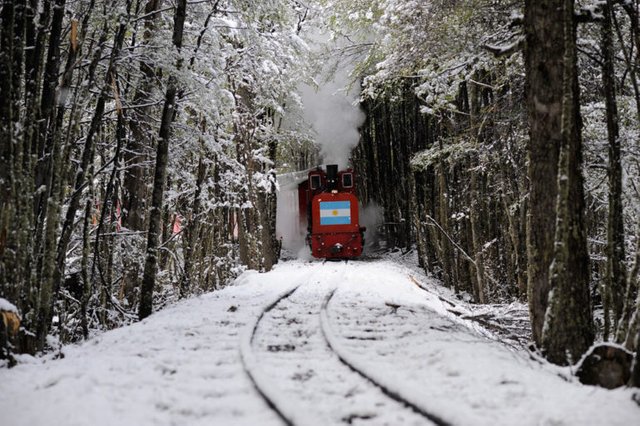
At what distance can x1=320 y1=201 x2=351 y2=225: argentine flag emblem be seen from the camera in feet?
53.6

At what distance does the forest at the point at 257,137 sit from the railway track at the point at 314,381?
1750 mm

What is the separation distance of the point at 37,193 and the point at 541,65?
4848 millimetres

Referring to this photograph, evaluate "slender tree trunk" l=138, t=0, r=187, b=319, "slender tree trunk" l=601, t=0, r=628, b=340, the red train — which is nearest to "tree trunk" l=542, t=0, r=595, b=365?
"slender tree trunk" l=601, t=0, r=628, b=340

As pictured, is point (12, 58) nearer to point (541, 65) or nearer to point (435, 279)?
point (541, 65)

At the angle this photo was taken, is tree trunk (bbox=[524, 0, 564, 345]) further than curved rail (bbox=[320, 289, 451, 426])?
Yes

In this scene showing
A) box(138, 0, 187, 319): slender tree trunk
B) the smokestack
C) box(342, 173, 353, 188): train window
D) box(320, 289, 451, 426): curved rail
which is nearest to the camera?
box(320, 289, 451, 426): curved rail

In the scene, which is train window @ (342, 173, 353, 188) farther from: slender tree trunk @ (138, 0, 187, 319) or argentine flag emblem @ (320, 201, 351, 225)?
slender tree trunk @ (138, 0, 187, 319)

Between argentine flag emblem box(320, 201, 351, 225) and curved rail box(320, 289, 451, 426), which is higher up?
argentine flag emblem box(320, 201, 351, 225)

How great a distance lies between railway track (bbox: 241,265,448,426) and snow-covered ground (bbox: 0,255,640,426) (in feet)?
0.04

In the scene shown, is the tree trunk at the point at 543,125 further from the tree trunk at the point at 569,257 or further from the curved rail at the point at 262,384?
the curved rail at the point at 262,384

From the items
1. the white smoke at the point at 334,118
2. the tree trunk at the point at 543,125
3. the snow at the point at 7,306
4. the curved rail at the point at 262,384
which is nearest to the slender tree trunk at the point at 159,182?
the curved rail at the point at 262,384

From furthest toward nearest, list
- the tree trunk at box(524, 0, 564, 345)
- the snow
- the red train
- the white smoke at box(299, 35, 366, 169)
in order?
the white smoke at box(299, 35, 366, 169)
the red train
the tree trunk at box(524, 0, 564, 345)
the snow

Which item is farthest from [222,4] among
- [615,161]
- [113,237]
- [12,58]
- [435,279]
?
[435,279]

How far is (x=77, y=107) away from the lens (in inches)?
169
